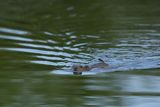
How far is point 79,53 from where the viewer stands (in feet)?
40.1

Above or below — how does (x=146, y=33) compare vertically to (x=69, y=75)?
above

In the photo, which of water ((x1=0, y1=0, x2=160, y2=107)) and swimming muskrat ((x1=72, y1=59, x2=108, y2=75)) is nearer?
water ((x1=0, y1=0, x2=160, y2=107))

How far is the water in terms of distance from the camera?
9430 mm

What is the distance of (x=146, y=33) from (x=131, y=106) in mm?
5329

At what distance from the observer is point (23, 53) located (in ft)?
40.1

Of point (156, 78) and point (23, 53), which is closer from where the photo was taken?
point (156, 78)

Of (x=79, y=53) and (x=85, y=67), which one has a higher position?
(x=79, y=53)

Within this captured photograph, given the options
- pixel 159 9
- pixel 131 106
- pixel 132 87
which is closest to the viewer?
pixel 131 106

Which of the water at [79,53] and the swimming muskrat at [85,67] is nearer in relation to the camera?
the water at [79,53]

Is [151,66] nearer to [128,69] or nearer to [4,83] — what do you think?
[128,69]

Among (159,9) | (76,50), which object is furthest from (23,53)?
(159,9)

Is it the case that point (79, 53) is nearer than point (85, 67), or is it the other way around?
point (85, 67)

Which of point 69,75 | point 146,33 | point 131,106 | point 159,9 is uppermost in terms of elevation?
point 159,9

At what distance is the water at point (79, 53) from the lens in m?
9.43
